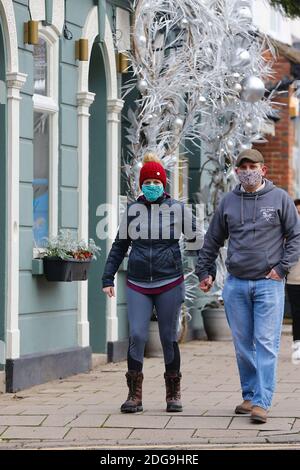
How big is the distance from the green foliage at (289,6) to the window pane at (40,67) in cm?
281

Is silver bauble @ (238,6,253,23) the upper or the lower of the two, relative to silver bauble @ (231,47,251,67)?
upper

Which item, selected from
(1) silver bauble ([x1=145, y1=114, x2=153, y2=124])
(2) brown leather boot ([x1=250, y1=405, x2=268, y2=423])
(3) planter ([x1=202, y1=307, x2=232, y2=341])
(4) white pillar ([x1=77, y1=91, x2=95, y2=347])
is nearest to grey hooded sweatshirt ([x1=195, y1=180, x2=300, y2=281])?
(2) brown leather boot ([x1=250, y1=405, x2=268, y2=423])

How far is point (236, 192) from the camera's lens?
10383 millimetres

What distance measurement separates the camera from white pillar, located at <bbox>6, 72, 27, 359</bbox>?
493 inches

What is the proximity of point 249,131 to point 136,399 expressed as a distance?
23.3 feet

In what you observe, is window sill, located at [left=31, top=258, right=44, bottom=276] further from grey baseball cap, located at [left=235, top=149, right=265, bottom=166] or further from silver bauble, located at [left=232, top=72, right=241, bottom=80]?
silver bauble, located at [left=232, top=72, right=241, bottom=80]

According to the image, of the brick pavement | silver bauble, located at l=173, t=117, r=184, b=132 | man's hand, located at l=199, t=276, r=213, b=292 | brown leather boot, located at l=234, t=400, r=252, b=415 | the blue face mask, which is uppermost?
silver bauble, located at l=173, t=117, r=184, b=132

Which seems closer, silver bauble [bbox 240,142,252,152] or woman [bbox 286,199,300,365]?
woman [bbox 286,199,300,365]

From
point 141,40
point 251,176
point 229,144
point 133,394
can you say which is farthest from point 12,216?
point 229,144

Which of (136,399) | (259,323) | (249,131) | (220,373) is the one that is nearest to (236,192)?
(259,323)

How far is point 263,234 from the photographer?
10180 mm

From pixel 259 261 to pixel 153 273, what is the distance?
85 cm

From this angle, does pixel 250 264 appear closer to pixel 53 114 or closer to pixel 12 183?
pixel 12 183

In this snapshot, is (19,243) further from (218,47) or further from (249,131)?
(249,131)
